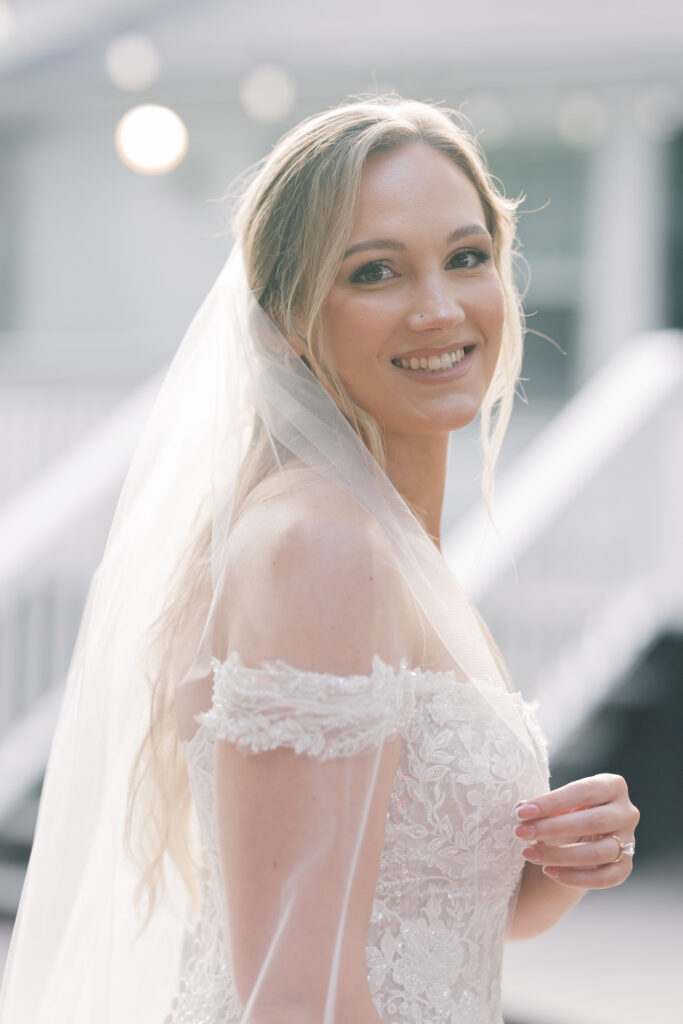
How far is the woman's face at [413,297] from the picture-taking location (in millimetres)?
1789

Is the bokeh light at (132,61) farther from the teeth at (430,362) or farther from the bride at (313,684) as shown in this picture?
the teeth at (430,362)

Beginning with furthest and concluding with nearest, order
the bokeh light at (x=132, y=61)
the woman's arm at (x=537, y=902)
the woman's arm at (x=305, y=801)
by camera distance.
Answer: the bokeh light at (x=132, y=61)
the woman's arm at (x=537, y=902)
the woman's arm at (x=305, y=801)

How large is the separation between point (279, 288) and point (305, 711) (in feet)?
2.30

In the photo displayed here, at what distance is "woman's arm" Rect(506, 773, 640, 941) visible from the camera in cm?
168

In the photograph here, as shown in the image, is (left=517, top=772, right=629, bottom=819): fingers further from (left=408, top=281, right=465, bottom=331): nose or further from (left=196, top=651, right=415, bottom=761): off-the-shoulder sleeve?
(left=408, top=281, right=465, bottom=331): nose

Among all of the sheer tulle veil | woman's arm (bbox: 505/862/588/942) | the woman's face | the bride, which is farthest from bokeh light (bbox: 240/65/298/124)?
woman's arm (bbox: 505/862/588/942)

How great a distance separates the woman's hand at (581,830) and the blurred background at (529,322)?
299 cm

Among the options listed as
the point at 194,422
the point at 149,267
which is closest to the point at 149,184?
the point at 149,267

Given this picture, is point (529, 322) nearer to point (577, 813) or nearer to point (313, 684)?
point (577, 813)

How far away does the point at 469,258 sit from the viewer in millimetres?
1919

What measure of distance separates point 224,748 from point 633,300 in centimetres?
789

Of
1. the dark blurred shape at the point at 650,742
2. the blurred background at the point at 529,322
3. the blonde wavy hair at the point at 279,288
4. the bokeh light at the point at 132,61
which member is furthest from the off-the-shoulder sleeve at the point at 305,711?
the bokeh light at the point at 132,61

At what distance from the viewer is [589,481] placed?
20.0 ft

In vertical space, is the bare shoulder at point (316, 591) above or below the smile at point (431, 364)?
below
